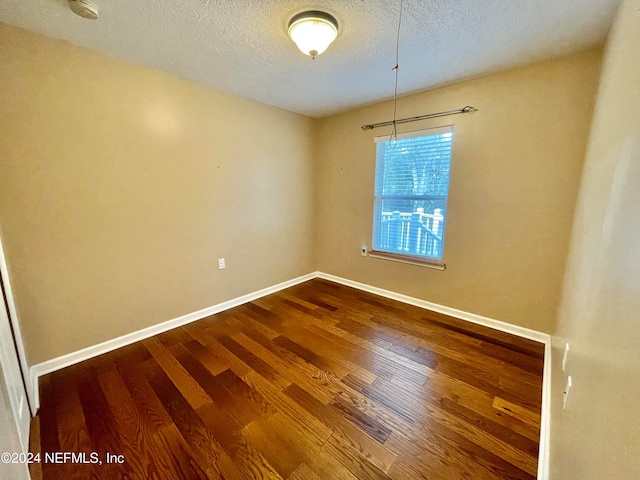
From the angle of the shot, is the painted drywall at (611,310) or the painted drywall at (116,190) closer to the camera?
the painted drywall at (611,310)

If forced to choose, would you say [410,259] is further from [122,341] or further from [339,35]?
[122,341]

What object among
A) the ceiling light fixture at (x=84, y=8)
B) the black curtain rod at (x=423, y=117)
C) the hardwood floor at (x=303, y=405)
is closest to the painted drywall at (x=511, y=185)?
the black curtain rod at (x=423, y=117)

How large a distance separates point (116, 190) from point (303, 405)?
2.09 m

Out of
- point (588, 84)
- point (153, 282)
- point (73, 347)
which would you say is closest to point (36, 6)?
point (153, 282)

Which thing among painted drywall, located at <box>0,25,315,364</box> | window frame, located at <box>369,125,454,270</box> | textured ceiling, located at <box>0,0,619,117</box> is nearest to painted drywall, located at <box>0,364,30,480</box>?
Answer: painted drywall, located at <box>0,25,315,364</box>

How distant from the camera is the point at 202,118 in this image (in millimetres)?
2359

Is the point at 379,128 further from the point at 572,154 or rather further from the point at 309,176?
the point at 572,154

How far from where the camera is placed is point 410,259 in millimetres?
2820

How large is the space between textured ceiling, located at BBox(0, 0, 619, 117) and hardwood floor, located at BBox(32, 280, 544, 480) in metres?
2.25

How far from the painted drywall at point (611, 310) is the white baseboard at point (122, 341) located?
8.40 ft

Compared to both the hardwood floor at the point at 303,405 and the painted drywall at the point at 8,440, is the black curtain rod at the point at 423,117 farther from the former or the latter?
the painted drywall at the point at 8,440

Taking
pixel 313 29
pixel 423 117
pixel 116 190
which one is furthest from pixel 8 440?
pixel 423 117

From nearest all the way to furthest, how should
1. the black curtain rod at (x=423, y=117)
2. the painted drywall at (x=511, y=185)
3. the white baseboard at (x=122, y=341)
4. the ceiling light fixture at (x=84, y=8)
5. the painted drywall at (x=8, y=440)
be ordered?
the painted drywall at (x=8, y=440) < the ceiling light fixture at (x=84, y=8) < the white baseboard at (x=122, y=341) < the painted drywall at (x=511, y=185) < the black curtain rod at (x=423, y=117)

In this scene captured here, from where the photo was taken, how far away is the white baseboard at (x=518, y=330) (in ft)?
3.97
